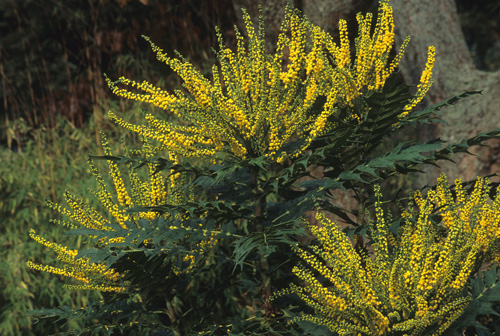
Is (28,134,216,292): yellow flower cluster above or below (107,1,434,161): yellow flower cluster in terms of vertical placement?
below

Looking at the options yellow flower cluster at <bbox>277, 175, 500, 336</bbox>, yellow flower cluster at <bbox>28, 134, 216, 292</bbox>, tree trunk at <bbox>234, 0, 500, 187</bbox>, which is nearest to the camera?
yellow flower cluster at <bbox>277, 175, 500, 336</bbox>

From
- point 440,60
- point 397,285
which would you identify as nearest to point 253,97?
point 397,285

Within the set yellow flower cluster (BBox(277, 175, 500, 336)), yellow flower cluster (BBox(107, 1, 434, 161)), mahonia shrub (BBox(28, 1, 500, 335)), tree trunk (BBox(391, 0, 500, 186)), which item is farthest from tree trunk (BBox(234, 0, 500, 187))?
yellow flower cluster (BBox(277, 175, 500, 336))

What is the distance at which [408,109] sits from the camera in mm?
2357

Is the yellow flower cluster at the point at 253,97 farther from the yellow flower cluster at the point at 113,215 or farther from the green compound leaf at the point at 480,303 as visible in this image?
the green compound leaf at the point at 480,303

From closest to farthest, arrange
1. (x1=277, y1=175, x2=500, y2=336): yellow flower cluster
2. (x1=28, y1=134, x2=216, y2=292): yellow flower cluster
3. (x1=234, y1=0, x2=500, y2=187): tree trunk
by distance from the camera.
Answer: (x1=277, y1=175, x2=500, y2=336): yellow flower cluster → (x1=28, y1=134, x2=216, y2=292): yellow flower cluster → (x1=234, y1=0, x2=500, y2=187): tree trunk

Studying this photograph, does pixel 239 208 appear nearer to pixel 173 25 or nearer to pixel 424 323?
pixel 424 323

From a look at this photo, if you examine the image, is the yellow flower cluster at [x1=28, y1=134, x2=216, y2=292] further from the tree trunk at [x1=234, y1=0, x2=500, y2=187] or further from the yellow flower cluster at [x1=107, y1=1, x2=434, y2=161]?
the tree trunk at [x1=234, y1=0, x2=500, y2=187]

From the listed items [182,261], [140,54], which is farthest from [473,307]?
[140,54]

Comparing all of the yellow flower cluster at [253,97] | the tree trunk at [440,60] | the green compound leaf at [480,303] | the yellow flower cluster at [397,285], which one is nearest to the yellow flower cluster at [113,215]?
the yellow flower cluster at [253,97]

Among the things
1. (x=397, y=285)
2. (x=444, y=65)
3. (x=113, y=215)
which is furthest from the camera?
(x=444, y=65)

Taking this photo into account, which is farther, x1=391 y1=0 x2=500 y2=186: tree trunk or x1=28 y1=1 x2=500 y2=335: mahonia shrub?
x1=391 y1=0 x2=500 y2=186: tree trunk

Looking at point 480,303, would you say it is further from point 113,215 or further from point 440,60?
point 440,60

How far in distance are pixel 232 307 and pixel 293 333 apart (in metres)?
2.07
